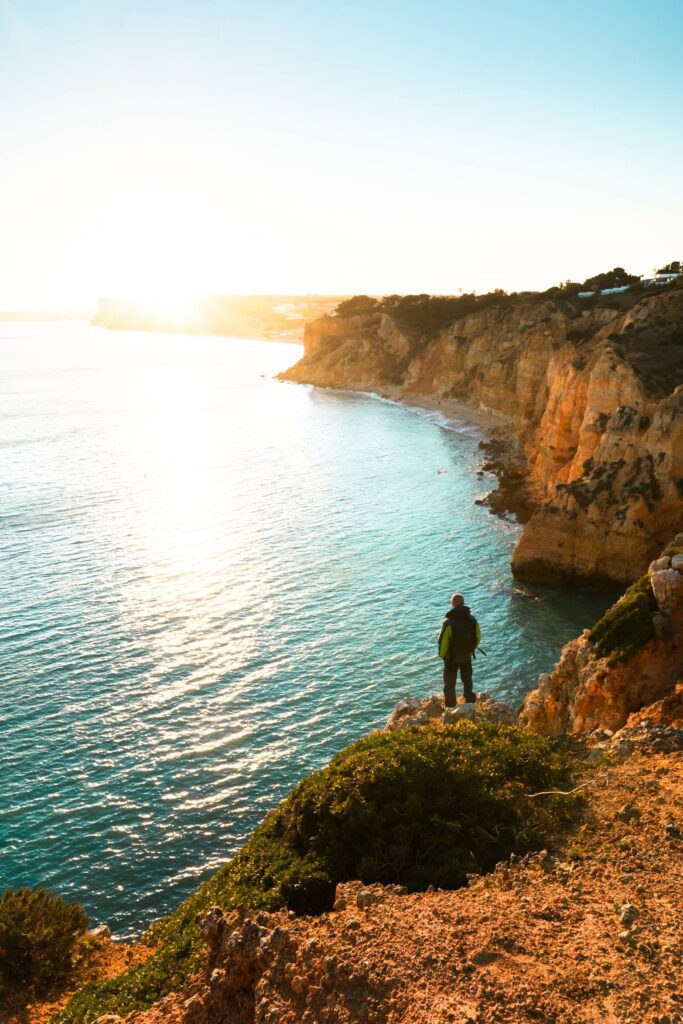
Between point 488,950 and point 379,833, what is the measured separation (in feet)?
11.1

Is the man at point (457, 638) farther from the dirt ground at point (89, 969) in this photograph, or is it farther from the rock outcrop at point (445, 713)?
the dirt ground at point (89, 969)

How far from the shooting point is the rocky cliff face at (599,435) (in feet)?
128

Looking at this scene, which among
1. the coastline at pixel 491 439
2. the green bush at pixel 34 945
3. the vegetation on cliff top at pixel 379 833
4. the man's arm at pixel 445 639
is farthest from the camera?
the coastline at pixel 491 439

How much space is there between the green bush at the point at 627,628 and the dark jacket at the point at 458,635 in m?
4.63

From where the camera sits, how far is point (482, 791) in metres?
12.3

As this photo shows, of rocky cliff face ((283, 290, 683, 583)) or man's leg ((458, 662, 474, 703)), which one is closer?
man's leg ((458, 662, 474, 703))

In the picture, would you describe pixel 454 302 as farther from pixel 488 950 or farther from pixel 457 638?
pixel 488 950

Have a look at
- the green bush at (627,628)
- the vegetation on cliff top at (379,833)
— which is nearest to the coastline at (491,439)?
the green bush at (627,628)

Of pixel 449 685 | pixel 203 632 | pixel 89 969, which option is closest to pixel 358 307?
pixel 203 632

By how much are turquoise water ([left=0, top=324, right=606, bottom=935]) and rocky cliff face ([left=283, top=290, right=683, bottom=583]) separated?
2.97 m

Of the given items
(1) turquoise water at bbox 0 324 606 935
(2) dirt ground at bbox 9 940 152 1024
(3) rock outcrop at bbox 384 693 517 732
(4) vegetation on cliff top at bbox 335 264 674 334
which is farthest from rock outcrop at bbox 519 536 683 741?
(4) vegetation on cliff top at bbox 335 264 674 334

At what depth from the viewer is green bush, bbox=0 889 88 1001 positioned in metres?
12.7

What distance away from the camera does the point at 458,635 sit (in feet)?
61.7

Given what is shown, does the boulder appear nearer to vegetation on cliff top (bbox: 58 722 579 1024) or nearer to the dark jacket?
the dark jacket
